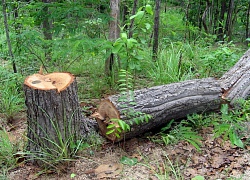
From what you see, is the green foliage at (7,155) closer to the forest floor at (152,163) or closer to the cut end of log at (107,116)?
the forest floor at (152,163)

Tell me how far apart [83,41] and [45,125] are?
4.65 ft

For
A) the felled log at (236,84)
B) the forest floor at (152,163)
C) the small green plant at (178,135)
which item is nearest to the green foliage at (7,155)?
the forest floor at (152,163)

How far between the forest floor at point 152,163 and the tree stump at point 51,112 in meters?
0.21

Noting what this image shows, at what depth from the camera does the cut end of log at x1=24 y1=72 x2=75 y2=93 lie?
247 cm

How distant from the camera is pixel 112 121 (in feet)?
9.26

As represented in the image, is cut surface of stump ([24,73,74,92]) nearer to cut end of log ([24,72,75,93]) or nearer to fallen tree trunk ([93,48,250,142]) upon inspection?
cut end of log ([24,72,75,93])

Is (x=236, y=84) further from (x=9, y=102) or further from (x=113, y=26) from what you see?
(x=9, y=102)

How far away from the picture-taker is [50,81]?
8.62 feet

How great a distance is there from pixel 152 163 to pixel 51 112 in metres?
1.13

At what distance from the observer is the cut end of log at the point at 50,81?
2.47 m

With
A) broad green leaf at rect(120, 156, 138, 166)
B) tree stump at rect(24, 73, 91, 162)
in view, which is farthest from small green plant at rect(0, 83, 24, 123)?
broad green leaf at rect(120, 156, 138, 166)

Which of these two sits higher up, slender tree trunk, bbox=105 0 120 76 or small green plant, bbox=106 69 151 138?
slender tree trunk, bbox=105 0 120 76

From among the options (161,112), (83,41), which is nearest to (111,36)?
(83,41)

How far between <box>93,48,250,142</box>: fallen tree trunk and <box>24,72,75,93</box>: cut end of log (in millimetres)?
546
